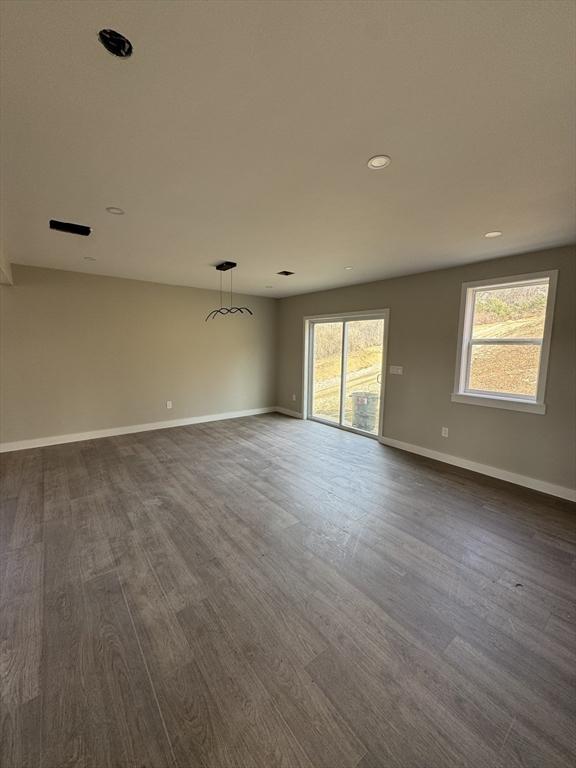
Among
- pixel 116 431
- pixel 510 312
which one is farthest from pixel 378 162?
pixel 116 431

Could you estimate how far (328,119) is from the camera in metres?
1.46

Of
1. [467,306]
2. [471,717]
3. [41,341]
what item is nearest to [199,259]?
[41,341]

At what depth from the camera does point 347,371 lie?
225 inches

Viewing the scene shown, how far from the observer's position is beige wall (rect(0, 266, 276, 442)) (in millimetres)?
4371

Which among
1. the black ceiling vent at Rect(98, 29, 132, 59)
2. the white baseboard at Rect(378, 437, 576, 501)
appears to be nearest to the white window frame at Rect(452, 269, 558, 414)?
the white baseboard at Rect(378, 437, 576, 501)

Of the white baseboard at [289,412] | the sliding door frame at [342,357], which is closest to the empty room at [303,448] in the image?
the sliding door frame at [342,357]

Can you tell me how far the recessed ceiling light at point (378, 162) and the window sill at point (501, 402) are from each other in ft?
10.1

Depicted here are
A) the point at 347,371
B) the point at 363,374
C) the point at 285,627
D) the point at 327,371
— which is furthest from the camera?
the point at 327,371

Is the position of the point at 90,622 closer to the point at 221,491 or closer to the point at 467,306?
the point at 221,491

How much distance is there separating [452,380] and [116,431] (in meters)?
5.36

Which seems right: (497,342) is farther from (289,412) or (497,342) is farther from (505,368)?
(289,412)

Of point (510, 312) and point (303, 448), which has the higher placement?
point (510, 312)

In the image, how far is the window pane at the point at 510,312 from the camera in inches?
134

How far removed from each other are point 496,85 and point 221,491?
349cm
